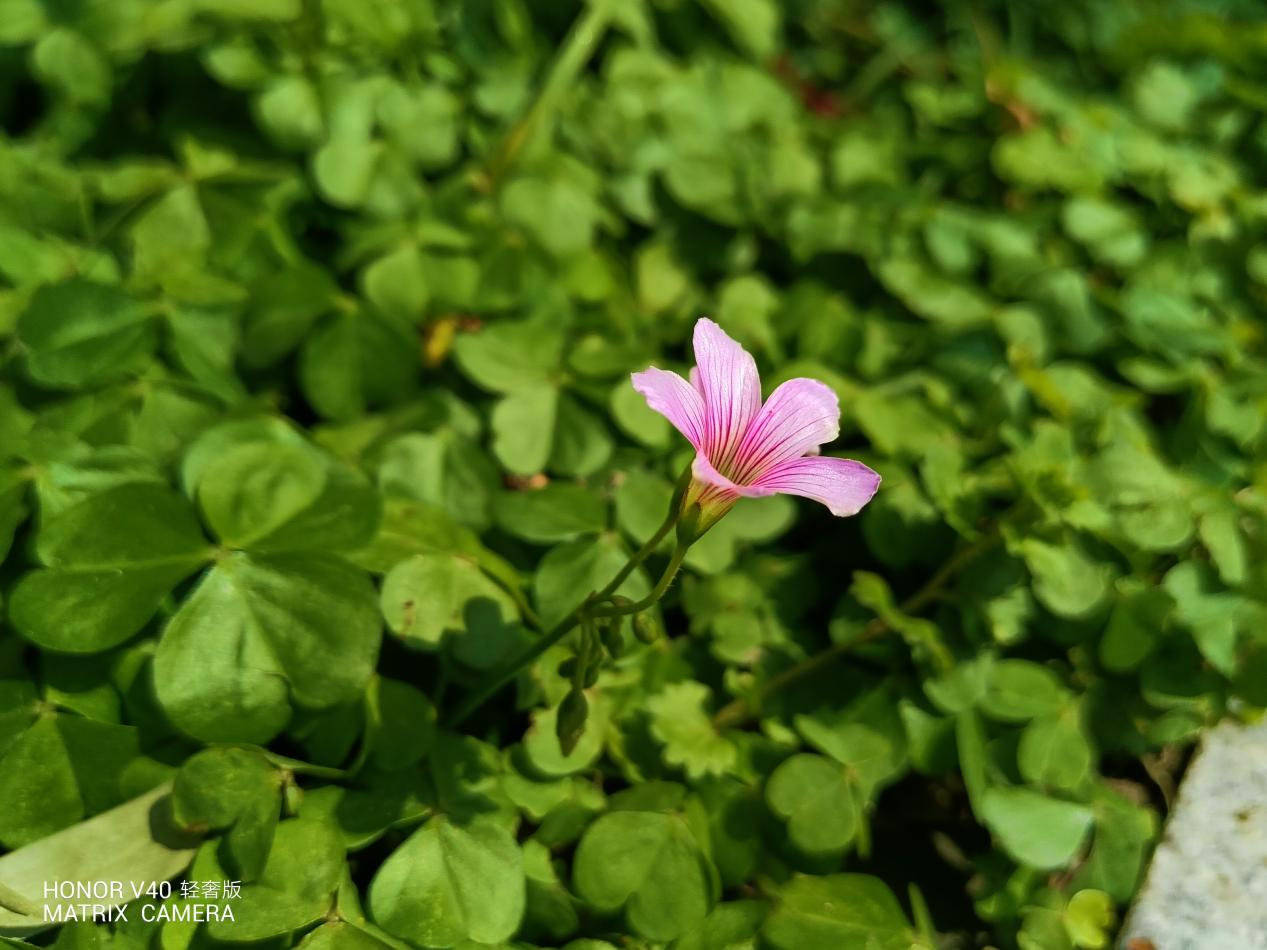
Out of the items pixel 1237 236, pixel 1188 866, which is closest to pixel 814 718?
pixel 1188 866

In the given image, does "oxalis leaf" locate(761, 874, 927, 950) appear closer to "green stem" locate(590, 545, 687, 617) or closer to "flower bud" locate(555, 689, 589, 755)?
"flower bud" locate(555, 689, 589, 755)

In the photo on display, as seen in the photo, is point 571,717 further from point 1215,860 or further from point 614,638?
point 1215,860

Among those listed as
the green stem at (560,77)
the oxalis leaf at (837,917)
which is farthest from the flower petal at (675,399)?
the green stem at (560,77)

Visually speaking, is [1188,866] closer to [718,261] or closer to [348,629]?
[348,629]

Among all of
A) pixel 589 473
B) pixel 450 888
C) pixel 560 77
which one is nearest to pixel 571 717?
pixel 450 888

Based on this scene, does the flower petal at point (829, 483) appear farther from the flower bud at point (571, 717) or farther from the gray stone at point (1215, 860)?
the gray stone at point (1215, 860)

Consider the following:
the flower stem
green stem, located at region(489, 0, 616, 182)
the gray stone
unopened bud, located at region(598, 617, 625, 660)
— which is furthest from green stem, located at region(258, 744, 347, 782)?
green stem, located at region(489, 0, 616, 182)

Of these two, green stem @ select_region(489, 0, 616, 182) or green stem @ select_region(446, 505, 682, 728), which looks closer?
green stem @ select_region(446, 505, 682, 728)
